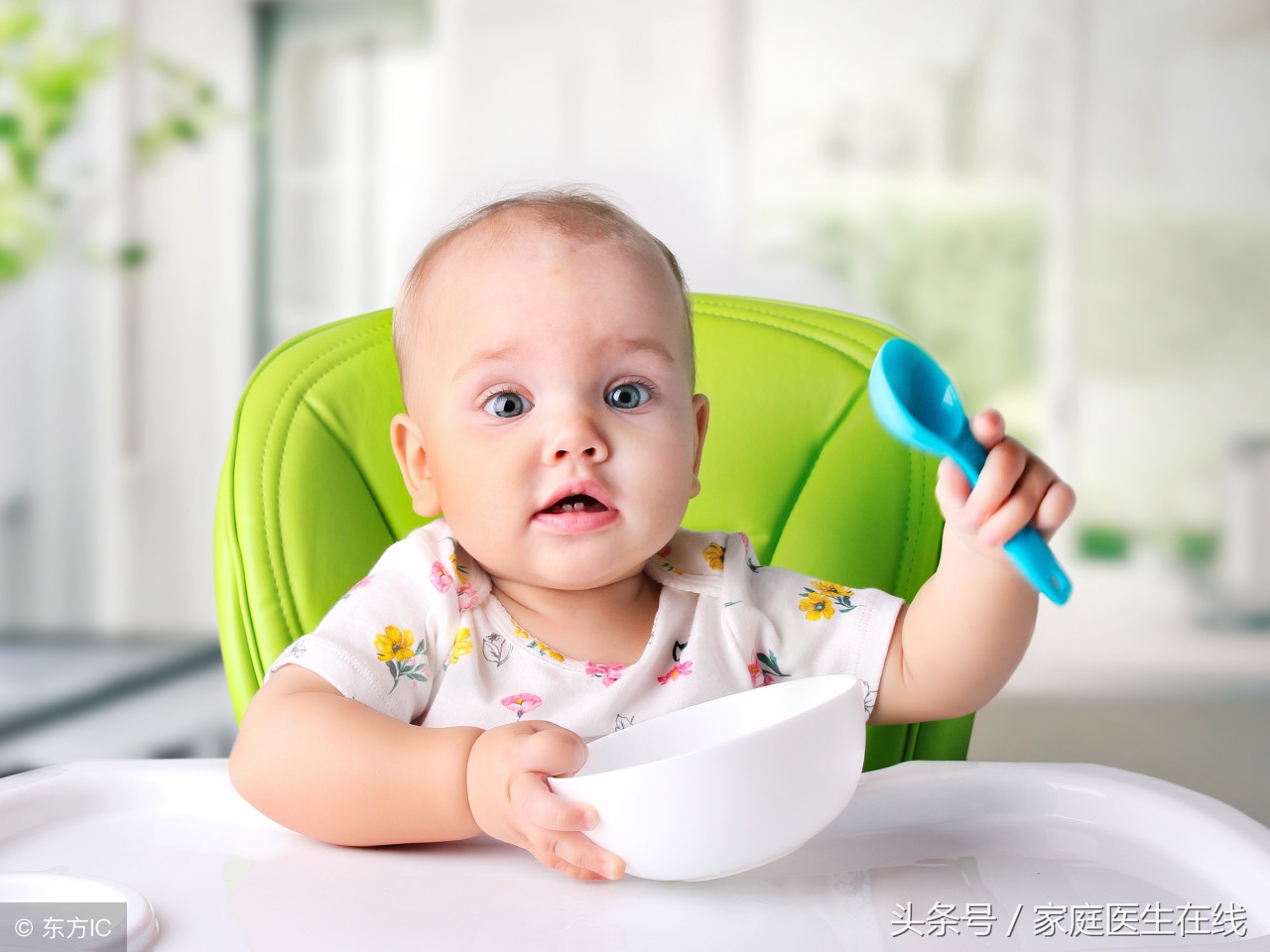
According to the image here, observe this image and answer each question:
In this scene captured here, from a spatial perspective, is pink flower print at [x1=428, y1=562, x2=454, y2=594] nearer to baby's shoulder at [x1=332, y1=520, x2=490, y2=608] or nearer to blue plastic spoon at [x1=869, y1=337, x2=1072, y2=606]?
baby's shoulder at [x1=332, y1=520, x2=490, y2=608]

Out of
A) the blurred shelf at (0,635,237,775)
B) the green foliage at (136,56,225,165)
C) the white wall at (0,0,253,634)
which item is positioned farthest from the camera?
the green foliage at (136,56,225,165)

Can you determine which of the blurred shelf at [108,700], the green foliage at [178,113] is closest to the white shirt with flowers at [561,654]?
the blurred shelf at [108,700]

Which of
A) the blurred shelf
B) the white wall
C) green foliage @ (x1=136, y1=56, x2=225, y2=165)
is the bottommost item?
the blurred shelf

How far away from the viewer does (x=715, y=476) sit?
115 cm

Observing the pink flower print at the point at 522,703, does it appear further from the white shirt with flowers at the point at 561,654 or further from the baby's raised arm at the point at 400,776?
the baby's raised arm at the point at 400,776

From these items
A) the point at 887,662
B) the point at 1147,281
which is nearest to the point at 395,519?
the point at 887,662

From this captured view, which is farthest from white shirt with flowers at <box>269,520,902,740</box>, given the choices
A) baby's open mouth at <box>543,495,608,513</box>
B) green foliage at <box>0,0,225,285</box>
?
green foliage at <box>0,0,225,285</box>

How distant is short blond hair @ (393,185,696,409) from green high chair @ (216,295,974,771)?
134 millimetres

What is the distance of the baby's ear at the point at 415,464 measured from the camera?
96 cm

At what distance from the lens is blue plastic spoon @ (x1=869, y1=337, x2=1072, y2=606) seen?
0.67 m

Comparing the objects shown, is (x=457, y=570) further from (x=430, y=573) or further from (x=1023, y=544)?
(x=1023, y=544)

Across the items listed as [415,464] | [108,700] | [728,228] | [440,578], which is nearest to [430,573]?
[440,578]

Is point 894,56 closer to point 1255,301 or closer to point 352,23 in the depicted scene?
point 1255,301

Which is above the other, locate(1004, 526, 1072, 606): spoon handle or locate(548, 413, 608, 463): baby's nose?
locate(548, 413, 608, 463): baby's nose
